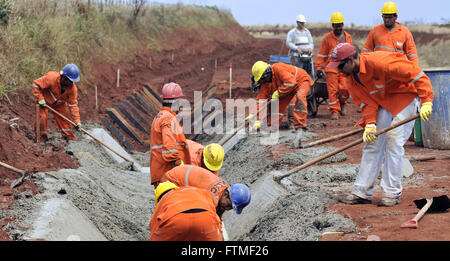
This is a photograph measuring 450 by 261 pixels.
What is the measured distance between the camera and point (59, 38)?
1617 cm

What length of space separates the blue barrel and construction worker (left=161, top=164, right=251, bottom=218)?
16.6ft

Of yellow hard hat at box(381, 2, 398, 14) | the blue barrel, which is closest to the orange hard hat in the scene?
yellow hard hat at box(381, 2, 398, 14)

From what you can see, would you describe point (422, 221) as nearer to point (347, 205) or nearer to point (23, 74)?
point (347, 205)

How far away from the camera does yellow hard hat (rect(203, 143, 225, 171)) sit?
6672 millimetres

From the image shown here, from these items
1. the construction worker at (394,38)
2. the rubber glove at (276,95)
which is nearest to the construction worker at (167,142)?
the rubber glove at (276,95)

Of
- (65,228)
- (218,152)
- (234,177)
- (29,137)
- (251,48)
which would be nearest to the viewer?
(65,228)

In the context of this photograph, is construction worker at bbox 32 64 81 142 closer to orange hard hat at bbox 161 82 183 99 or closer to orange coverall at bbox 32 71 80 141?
orange coverall at bbox 32 71 80 141

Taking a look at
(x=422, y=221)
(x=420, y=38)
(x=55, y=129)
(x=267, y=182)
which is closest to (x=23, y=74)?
(x=55, y=129)

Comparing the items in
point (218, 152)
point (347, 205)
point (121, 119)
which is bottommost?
point (121, 119)

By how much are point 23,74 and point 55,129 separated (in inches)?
72.5

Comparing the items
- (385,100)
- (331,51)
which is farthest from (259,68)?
(385,100)

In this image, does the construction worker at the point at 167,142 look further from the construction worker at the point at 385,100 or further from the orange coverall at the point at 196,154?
the construction worker at the point at 385,100

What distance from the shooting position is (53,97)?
11242 millimetres

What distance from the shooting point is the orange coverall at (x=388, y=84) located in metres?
5.84
